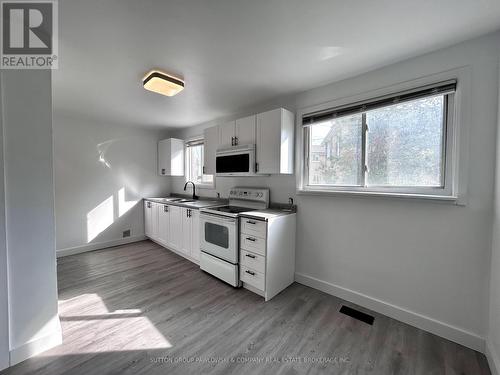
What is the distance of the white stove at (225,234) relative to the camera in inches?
98.4

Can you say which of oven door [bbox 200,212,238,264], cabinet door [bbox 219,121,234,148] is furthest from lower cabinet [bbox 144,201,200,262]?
cabinet door [bbox 219,121,234,148]

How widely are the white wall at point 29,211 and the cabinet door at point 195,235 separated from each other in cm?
166

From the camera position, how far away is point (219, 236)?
2.69 meters


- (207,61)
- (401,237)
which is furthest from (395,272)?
(207,61)

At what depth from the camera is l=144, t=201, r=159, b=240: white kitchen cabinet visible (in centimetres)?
407

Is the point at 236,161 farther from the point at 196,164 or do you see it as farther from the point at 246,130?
the point at 196,164

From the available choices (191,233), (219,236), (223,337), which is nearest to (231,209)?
(219,236)

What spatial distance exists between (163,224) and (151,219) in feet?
1.69

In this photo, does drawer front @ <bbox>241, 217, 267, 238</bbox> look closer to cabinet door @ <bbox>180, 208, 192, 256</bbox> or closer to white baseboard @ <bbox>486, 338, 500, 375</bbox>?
cabinet door @ <bbox>180, 208, 192, 256</bbox>

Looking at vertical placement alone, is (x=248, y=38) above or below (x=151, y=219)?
above

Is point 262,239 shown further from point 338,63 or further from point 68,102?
point 68,102

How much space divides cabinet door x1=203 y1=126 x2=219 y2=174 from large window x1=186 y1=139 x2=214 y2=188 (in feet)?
2.13

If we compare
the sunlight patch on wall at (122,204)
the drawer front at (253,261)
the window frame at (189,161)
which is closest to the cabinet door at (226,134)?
the window frame at (189,161)

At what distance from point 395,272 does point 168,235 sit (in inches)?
130
